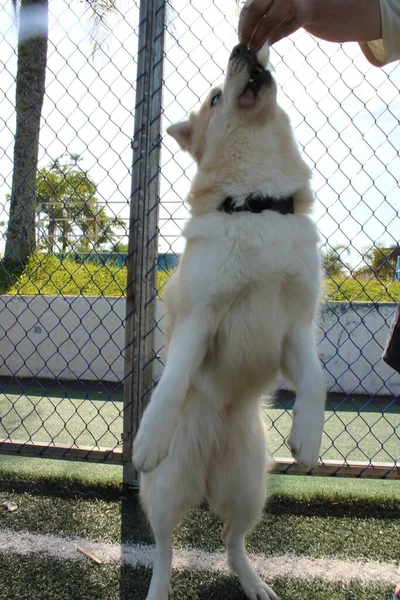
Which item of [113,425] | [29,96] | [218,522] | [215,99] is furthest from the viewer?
[29,96]

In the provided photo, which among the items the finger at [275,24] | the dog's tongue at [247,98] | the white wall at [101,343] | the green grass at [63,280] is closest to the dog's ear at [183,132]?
the dog's tongue at [247,98]

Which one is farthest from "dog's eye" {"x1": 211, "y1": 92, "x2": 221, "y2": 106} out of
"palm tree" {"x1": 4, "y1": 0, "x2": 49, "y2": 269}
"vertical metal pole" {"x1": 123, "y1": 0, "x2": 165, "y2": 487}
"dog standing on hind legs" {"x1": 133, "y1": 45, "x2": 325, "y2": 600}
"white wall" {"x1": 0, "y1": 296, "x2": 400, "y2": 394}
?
"palm tree" {"x1": 4, "y1": 0, "x2": 49, "y2": 269}

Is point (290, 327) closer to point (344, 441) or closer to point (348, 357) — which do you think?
point (344, 441)

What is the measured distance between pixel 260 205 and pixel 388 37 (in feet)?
2.07

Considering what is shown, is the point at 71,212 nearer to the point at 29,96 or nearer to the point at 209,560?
the point at 29,96

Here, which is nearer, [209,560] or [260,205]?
[260,205]

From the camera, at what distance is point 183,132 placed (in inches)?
79.6

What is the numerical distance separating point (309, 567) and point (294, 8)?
200cm

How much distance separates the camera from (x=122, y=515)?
2.21 metres

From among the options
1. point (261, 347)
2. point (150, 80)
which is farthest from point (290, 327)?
point (150, 80)

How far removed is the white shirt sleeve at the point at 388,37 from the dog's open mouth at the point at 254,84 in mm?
369

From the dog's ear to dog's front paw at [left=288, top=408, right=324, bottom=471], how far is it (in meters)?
1.25

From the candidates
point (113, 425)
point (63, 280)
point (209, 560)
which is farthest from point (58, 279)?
point (209, 560)

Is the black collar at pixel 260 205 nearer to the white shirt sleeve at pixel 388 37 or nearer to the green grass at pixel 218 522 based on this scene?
the white shirt sleeve at pixel 388 37
